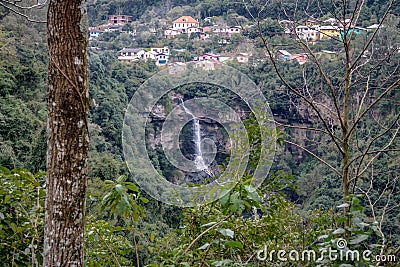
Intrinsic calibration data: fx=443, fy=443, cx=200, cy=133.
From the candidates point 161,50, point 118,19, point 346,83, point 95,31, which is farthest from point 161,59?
point 346,83

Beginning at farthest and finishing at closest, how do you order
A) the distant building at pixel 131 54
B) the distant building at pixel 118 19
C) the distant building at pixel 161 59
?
the distant building at pixel 118 19 → the distant building at pixel 131 54 → the distant building at pixel 161 59

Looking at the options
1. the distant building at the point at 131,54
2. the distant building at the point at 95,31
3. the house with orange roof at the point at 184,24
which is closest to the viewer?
the distant building at the point at 131,54

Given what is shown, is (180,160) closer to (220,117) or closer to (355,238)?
(220,117)

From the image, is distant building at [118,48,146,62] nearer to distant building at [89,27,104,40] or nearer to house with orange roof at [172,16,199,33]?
house with orange roof at [172,16,199,33]

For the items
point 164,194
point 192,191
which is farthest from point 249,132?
point 164,194

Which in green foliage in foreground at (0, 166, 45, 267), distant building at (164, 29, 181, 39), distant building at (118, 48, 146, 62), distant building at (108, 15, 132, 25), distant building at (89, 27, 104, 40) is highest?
distant building at (108, 15, 132, 25)

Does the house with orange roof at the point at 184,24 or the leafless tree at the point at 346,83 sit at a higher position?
the house with orange roof at the point at 184,24

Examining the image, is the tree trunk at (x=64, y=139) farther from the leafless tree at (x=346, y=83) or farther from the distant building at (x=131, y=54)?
the distant building at (x=131, y=54)

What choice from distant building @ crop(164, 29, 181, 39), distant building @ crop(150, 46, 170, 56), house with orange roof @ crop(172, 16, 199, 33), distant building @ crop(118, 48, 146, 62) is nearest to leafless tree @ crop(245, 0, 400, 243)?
distant building @ crop(150, 46, 170, 56)

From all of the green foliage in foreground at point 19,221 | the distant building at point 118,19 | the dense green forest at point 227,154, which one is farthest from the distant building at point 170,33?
the green foliage in foreground at point 19,221
